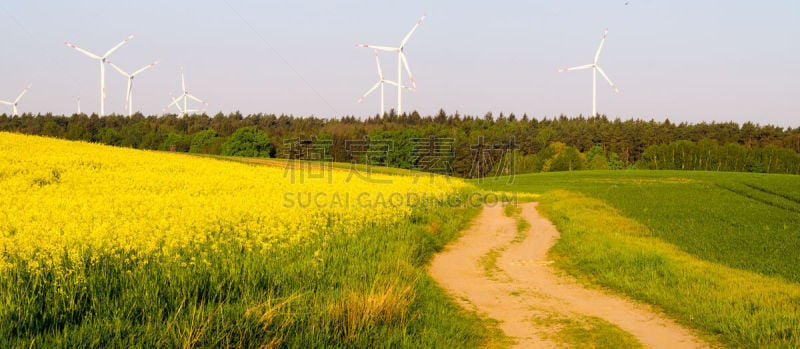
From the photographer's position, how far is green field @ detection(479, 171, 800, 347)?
9273mm

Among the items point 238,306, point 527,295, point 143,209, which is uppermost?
point 143,209

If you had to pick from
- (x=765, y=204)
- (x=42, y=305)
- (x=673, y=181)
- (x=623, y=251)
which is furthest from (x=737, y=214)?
(x=42, y=305)

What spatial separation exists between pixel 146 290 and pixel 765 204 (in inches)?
1573

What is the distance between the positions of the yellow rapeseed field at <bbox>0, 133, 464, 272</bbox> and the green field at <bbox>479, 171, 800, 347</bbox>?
6.41 m

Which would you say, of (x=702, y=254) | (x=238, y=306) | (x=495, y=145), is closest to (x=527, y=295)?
(x=238, y=306)

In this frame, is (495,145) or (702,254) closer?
(702,254)

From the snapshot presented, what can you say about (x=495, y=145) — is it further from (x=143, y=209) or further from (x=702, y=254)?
(x=143, y=209)

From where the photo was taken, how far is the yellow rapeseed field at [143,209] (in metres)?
10.3

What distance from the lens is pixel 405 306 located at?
8445mm

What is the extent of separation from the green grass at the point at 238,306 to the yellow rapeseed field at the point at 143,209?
989mm

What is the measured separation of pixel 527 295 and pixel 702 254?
996cm

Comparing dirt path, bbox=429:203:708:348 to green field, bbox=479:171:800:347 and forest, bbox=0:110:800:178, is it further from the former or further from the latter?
forest, bbox=0:110:800:178

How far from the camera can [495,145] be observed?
132375 millimetres

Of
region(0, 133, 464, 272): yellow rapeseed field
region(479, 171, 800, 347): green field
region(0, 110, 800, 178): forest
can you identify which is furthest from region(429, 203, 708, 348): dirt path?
region(0, 110, 800, 178): forest
